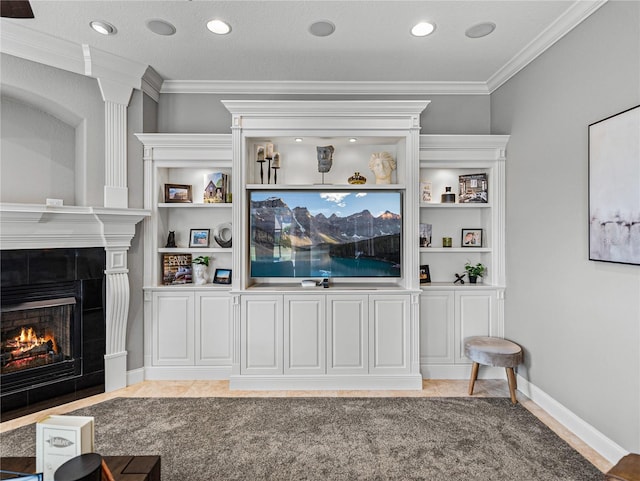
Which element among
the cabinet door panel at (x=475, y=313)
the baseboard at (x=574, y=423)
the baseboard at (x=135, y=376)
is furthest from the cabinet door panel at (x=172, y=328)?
the baseboard at (x=574, y=423)

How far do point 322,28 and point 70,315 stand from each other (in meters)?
3.03

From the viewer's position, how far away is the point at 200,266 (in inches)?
135

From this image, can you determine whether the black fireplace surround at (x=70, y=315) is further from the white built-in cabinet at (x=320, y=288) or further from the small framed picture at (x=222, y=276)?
the small framed picture at (x=222, y=276)

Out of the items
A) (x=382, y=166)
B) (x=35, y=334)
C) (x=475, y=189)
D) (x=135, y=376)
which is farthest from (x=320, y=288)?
(x=35, y=334)

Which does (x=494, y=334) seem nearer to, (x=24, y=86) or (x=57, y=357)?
(x=57, y=357)

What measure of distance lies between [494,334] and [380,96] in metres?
2.57

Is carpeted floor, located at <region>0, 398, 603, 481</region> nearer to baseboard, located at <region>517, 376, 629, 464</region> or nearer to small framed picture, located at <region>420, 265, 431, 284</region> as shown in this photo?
baseboard, located at <region>517, 376, 629, 464</region>

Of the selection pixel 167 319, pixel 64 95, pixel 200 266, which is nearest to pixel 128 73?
pixel 64 95

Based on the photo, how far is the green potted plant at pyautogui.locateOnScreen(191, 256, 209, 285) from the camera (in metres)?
3.43

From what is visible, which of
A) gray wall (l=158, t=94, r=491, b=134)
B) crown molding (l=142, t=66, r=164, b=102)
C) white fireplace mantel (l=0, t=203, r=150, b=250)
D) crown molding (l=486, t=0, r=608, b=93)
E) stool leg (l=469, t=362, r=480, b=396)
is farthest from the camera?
gray wall (l=158, t=94, r=491, b=134)

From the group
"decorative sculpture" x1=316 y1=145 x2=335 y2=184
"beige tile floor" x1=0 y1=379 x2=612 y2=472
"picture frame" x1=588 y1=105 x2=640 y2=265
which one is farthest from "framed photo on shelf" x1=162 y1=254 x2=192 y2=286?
"picture frame" x1=588 y1=105 x2=640 y2=265

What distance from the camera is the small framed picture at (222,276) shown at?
343 cm

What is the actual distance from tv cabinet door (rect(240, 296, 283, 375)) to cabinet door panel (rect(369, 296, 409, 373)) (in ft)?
2.71

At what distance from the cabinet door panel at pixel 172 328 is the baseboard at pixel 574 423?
2.98 metres
